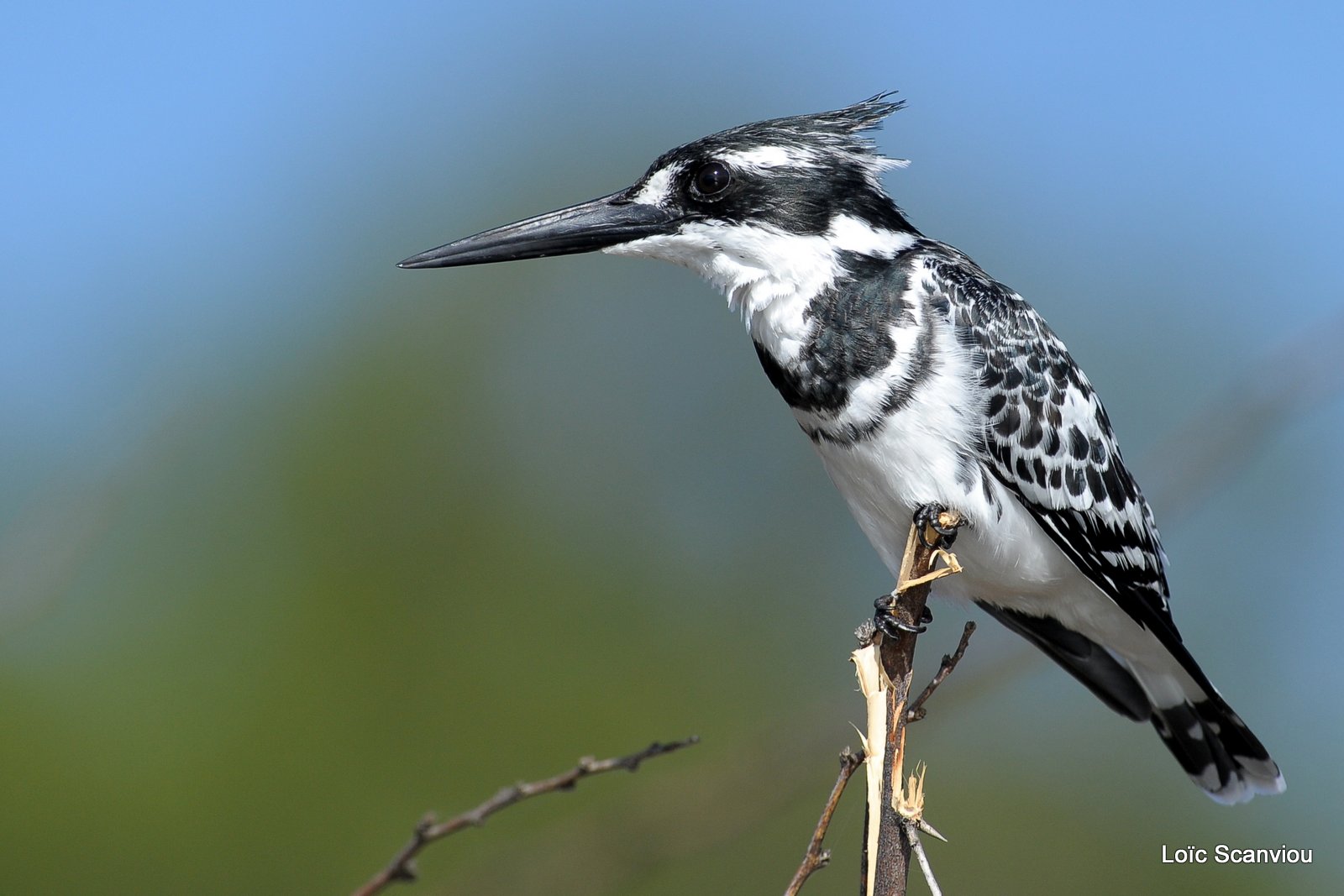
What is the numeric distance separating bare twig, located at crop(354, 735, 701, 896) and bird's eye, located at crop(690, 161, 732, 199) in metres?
1.70

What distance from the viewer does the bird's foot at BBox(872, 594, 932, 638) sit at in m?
2.69

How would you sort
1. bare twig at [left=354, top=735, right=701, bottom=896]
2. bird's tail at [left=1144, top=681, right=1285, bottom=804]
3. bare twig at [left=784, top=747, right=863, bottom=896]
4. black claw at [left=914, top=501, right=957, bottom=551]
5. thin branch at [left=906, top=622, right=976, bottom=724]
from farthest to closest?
bird's tail at [left=1144, top=681, right=1285, bottom=804], black claw at [left=914, top=501, right=957, bottom=551], thin branch at [left=906, top=622, right=976, bottom=724], bare twig at [left=784, top=747, right=863, bottom=896], bare twig at [left=354, top=735, right=701, bottom=896]

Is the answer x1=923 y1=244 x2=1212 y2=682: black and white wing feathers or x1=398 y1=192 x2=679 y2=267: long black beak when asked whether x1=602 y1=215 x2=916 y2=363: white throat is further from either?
x1=923 y1=244 x2=1212 y2=682: black and white wing feathers

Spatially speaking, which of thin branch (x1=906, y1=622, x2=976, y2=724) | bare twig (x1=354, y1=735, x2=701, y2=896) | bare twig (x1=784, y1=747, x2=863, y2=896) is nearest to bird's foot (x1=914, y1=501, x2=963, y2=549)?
thin branch (x1=906, y1=622, x2=976, y2=724)

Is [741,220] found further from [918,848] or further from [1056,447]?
[918,848]

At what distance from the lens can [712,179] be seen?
3133 mm

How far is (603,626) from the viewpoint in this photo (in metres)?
7.34

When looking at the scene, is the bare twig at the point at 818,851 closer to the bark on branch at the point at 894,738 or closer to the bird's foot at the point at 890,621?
the bark on branch at the point at 894,738

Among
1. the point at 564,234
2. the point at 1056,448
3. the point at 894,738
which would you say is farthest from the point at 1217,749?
the point at 564,234

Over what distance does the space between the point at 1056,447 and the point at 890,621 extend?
0.80 meters

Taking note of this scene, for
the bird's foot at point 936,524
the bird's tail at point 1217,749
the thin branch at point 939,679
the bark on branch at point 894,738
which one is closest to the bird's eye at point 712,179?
the bird's foot at point 936,524

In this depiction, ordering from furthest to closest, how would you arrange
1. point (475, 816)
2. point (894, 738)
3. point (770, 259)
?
point (770, 259), point (894, 738), point (475, 816)

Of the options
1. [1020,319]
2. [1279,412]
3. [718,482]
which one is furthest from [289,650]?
[1279,412]

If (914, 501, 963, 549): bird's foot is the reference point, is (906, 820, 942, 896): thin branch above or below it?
below
